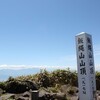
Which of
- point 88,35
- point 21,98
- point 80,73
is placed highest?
point 88,35

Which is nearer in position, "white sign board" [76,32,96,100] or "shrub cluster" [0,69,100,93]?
"white sign board" [76,32,96,100]

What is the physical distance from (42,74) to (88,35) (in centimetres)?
871

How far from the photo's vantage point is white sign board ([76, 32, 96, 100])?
8820 mm

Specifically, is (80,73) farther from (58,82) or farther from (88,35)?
(58,82)

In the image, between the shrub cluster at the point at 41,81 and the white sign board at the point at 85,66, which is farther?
the shrub cluster at the point at 41,81

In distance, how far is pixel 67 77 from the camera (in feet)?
59.2

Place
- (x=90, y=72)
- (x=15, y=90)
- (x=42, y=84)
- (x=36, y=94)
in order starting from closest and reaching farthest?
1. (x=90, y=72)
2. (x=36, y=94)
3. (x=15, y=90)
4. (x=42, y=84)

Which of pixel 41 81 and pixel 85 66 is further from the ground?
pixel 85 66

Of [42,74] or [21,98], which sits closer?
[21,98]

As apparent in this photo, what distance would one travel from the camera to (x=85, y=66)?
8891mm

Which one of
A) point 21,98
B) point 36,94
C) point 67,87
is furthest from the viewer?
point 67,87

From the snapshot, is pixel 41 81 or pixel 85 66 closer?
pixel 85 66

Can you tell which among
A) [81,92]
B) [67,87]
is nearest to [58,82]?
[67,87]

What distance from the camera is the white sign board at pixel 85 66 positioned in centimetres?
882
